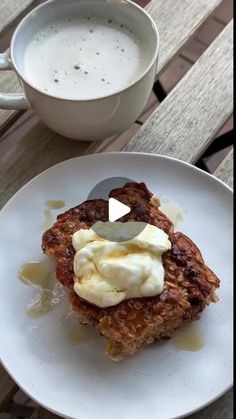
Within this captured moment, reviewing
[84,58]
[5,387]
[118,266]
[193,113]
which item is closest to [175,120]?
[193,113]

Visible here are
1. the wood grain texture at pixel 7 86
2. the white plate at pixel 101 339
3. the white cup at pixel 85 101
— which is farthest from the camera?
the wood grain texture at pixel 7 86

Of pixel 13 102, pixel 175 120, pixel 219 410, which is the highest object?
pixel 13 102

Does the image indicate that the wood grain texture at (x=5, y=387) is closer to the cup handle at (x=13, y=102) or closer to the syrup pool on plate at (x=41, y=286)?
the syrup pool on plate at (x=41, y=286)

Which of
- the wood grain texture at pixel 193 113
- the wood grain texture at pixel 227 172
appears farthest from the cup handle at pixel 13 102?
the wood grain texture at pixel 227 172

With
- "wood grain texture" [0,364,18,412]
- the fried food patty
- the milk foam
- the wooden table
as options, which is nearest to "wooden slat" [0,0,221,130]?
the wooden table

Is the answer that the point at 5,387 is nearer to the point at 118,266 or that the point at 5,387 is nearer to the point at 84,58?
the point at 118,266

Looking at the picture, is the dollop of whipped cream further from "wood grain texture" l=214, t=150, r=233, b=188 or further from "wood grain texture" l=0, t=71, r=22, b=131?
"wood grain texture" l=0, t=71, r=22, b=131

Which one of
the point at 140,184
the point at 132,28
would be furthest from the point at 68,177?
the point at 132,28
